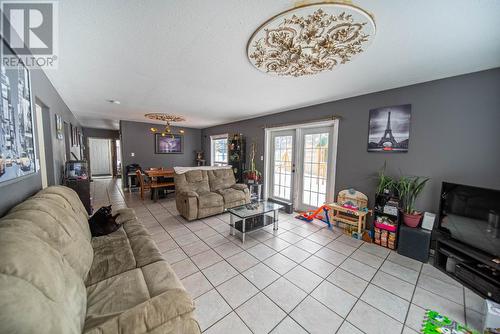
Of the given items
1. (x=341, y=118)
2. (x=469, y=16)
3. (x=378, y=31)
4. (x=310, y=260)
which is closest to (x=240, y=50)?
(x=378, y=31)

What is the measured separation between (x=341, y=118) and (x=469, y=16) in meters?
1.96

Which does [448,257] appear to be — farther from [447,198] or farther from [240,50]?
[240,50]

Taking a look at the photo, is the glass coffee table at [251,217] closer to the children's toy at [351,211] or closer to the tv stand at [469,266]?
the children's toy at [351,211]

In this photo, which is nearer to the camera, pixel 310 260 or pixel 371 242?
pixel 310 260

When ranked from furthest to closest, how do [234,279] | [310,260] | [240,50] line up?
[310,260], [234,279], [240,50]

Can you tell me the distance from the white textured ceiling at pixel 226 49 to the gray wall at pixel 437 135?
0.18m

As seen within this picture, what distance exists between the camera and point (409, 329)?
141 centimetres

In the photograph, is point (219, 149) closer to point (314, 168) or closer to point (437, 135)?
point (314, 168)

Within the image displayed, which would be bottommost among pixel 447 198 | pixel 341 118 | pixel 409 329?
pixel 409 329

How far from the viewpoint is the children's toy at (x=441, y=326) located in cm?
139

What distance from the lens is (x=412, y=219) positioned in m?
2.37

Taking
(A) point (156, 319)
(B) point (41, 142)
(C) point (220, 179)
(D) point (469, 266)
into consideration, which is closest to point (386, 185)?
(D) point (469, 266)

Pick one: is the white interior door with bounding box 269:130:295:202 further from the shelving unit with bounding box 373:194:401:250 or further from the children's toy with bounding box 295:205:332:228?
the shelving unit with bounding box 373:194:401:250

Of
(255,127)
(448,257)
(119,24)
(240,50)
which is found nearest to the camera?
(119,24)
